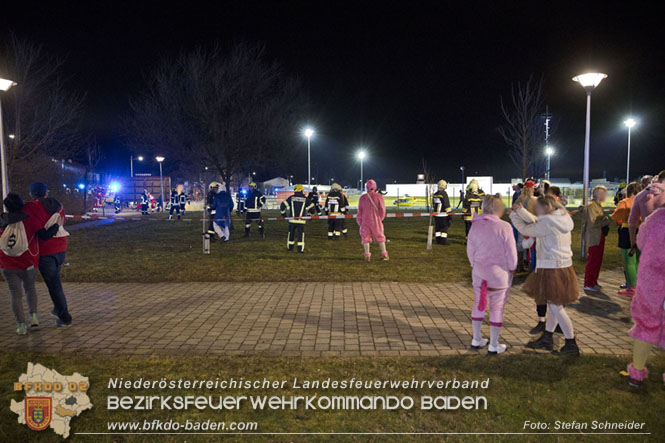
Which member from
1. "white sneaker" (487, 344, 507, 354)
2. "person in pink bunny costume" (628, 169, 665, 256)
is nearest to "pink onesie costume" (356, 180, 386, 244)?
"person in pink bunny costume" (628, 169, 665, 256)

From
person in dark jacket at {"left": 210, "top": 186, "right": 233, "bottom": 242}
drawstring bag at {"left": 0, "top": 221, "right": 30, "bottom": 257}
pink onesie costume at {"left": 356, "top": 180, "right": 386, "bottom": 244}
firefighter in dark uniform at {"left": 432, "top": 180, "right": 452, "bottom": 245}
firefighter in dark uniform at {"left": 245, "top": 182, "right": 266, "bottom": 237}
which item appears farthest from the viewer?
firefighter in dark uniform at {"left": 245, "top": 182, "right": 266, "bottom": 237}

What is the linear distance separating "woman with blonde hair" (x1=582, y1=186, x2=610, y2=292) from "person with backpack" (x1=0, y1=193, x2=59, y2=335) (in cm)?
848

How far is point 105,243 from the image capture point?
47.4ft

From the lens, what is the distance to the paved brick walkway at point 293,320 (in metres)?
4.89

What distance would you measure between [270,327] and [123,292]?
3.66 meters

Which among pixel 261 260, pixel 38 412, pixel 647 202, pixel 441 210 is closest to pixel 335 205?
pixel 441 210

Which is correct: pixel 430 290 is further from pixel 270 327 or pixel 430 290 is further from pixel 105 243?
pixel 105 243

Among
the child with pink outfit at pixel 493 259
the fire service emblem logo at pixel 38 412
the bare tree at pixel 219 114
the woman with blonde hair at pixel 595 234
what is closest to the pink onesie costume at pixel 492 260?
the child with pink outfit at pixel 493 259

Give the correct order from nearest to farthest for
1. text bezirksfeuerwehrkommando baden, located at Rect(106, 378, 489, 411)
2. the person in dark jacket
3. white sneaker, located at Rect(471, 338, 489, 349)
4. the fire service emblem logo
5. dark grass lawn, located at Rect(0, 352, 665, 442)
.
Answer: dark grass lawn, located at Rect(0, 352, 665, 442) < the fire service emblem logo < text bezirksfeuerwehrkommando baden, located at Rect(106, 378, 489, 411) < white sneaker, located at Rect(471, 338, 489, 349) < the person in dark jacket

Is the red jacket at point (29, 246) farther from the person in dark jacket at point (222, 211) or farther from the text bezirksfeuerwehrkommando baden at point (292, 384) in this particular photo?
the person in dark jacket at point (222, 211)

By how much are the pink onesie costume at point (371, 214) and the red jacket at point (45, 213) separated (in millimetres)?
6490

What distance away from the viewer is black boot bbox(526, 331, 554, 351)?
4.76m

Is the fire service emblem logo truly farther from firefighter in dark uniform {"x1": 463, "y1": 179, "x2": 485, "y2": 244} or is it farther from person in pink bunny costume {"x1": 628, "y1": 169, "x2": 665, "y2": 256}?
firefighter in dark uniform {"x1": 463, "y1": 179, "x2": 485, "y2": 244}

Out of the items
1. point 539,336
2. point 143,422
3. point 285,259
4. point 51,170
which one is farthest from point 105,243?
point 539,336
